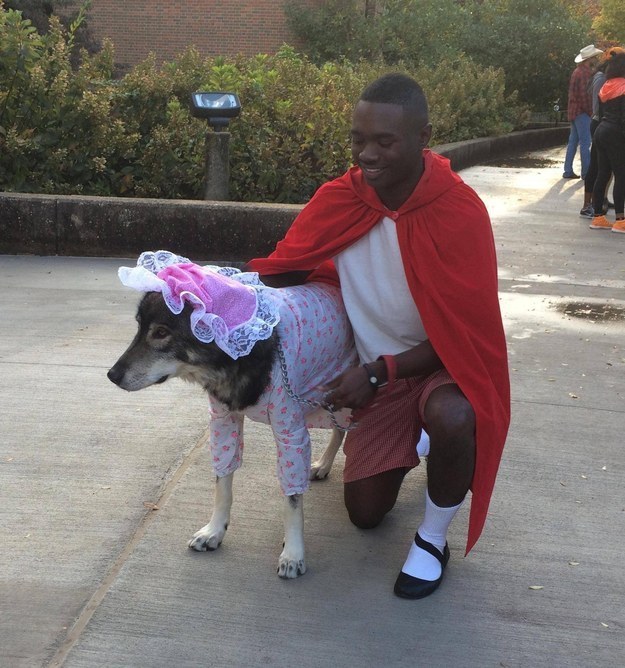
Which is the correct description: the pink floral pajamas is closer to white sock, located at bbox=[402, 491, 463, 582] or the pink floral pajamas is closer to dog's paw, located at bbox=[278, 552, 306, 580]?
dog's paw, located at bbox=[278, 552, 306, 580]

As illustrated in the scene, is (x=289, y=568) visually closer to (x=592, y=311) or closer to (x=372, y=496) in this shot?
(x=372, y=496)

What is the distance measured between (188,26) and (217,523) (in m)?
24.8

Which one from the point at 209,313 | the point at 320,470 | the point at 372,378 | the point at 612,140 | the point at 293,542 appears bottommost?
the point at 320,470

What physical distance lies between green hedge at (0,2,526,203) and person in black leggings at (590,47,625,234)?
2.70 m

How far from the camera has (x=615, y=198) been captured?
10016mm

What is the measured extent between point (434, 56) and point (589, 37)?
5.33 m

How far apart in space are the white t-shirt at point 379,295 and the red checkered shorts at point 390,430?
16 centimetres

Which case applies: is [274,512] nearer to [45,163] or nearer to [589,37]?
[45,163]

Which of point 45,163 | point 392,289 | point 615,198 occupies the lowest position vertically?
point 615,198

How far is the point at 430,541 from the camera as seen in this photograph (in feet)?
10.7

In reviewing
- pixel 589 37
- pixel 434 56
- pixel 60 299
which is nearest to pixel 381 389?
pixel 60 299

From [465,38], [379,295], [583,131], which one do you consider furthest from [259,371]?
[465,38]

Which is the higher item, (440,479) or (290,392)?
(290,392)

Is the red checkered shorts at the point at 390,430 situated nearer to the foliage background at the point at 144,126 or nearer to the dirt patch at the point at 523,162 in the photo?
the foliage background at the point at 144,126
